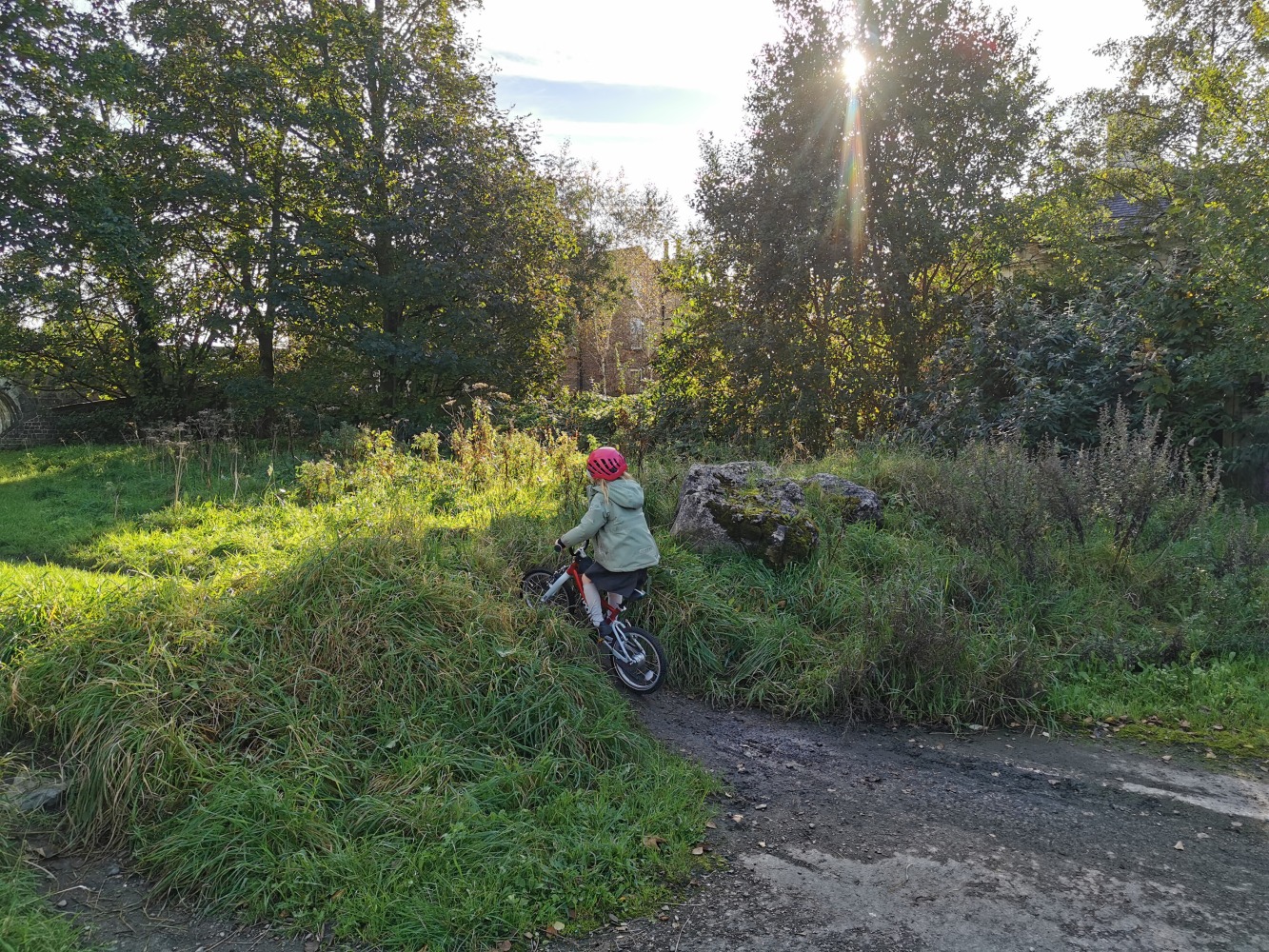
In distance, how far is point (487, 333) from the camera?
16.9m

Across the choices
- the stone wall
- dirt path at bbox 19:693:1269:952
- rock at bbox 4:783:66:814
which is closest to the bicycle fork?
dirt path at bbox 19:693:1269:952

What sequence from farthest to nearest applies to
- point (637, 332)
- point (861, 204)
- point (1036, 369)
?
point (637, 332) < point (861, 204) < point (1036, 369)

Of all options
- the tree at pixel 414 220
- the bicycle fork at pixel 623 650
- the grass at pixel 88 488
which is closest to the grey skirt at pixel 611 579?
the bicycle fork at pixel 623 650

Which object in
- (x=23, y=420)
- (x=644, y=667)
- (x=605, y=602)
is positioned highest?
(x=23, y=420)

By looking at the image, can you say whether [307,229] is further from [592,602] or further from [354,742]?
[354,742]

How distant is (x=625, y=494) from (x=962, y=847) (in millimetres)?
3129

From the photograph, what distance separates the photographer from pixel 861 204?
44.8ft

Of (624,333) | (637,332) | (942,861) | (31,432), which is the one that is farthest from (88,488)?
(624,333)

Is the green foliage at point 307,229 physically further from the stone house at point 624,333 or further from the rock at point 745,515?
the stone house at point 624,333

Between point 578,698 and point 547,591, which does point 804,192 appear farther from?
point 578,698

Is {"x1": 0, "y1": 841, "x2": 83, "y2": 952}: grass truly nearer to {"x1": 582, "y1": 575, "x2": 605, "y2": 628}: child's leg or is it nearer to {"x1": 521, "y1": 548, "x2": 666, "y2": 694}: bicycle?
{"x1": 521, "y1": 548, "x2": 666, "y2": 694}: bicycle

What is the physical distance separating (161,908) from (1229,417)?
40.5 ft

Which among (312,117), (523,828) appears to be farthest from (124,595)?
(312,117)

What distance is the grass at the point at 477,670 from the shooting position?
3.68 metres
